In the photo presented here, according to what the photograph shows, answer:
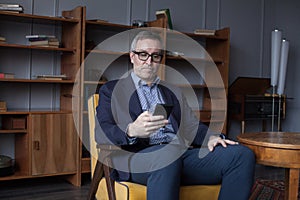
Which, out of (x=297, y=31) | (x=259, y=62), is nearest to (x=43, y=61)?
(x=259, y=62)

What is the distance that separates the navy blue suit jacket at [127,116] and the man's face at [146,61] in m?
0.10

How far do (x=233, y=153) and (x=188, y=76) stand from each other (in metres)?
3.24

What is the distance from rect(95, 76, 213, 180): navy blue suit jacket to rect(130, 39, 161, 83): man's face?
0.10 m

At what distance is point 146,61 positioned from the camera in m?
2.38

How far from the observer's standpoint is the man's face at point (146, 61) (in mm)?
2359

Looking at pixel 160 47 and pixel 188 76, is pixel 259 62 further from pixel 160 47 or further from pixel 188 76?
pixel 160 47

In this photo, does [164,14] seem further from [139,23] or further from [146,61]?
[146,61]

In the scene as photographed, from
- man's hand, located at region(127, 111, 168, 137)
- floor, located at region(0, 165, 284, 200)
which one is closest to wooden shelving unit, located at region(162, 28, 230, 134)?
floor, located at region(0, 165, 284, 200)

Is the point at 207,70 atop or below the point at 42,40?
below

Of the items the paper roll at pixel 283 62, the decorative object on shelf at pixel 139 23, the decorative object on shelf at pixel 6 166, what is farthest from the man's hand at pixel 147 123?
the paper roll at pixel 283 62

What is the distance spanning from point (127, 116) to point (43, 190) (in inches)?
72.2

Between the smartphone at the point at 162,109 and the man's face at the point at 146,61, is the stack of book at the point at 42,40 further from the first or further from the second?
the smartphone at the point at 162,109

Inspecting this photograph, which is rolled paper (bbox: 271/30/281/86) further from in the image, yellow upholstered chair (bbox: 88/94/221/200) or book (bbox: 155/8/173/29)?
yellow upholstered chair (bbox: 88/94/221/200)

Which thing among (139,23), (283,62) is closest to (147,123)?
(139,23)
